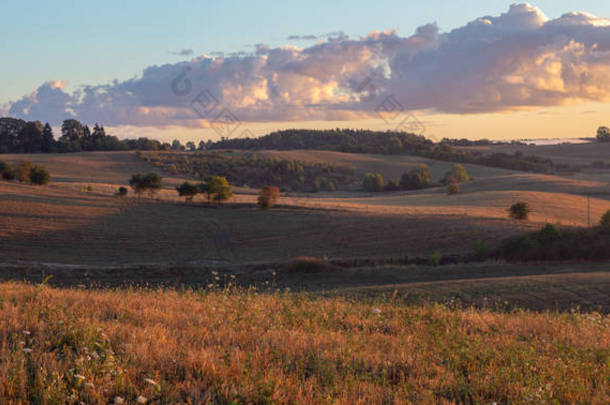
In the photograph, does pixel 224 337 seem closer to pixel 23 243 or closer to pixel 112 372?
pixel 112 372

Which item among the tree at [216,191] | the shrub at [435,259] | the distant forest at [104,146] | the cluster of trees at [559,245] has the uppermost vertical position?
the distant forest at [104,146]

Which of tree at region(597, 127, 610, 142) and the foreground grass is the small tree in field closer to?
the foreground grass

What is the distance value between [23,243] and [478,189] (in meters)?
72.7

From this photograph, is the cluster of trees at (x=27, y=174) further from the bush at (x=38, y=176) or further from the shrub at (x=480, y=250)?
the shrub at (x=480, y=250)

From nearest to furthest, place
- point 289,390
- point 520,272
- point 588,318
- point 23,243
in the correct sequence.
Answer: point 289,390 < point 588,318 < point 520,272 < point 23,243

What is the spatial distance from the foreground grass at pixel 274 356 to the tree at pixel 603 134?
21040cm

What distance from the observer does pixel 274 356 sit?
→ 545 centimetres

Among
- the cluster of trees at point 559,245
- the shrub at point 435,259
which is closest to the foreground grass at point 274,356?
the shrub at point 435,259

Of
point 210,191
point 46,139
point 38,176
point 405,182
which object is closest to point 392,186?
point 405,182

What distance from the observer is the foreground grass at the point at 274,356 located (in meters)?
4.38

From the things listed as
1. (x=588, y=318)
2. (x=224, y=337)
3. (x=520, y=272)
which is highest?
(x=224, y=337)

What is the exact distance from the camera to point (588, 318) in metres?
8.61

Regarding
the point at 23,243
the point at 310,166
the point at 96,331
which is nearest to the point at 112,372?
the point at 96,331

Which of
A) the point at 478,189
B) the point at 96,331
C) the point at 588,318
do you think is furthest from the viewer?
the point at 478,189
